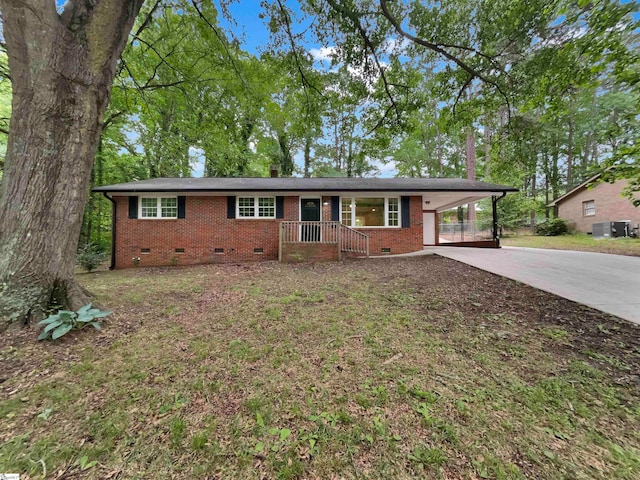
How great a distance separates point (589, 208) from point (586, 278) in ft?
55.7

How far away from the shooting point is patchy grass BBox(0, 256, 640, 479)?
159 centimetres

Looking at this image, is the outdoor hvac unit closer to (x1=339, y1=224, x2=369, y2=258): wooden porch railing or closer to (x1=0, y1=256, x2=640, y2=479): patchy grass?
(x1=339, y1=224, x2=369, y2=258): wooden porch railing

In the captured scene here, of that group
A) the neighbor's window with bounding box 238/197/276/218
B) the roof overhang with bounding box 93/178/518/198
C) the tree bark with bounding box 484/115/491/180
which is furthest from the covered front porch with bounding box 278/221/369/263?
the tree bark with bounding box 484/115/491/180

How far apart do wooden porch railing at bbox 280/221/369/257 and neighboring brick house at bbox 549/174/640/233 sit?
1371 cm

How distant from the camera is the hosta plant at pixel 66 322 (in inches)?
106

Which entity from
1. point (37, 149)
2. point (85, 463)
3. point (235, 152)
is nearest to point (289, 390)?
point (85, 463)

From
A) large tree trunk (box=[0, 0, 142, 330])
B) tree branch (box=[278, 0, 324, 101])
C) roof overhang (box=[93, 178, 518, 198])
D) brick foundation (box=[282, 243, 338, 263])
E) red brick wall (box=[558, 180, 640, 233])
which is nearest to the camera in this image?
large tree trunk (box=[0, 0, 142, 330])

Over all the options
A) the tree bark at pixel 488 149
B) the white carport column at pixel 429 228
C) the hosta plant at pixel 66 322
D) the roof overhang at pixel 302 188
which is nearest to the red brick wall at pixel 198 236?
the roof overhang at pixel 302 188

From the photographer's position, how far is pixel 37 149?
3.06 meters

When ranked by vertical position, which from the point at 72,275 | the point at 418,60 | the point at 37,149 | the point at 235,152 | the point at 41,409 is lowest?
the point at 41,409

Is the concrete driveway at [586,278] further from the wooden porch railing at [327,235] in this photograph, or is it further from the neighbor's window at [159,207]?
the neighbor's window at [159,207]

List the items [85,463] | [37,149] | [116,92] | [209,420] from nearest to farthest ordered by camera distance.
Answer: [85,463]
[209,420]
[37,149]
[116,92]

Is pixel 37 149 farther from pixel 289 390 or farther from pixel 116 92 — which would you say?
pixel 116 92

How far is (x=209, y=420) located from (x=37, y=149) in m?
3.84
